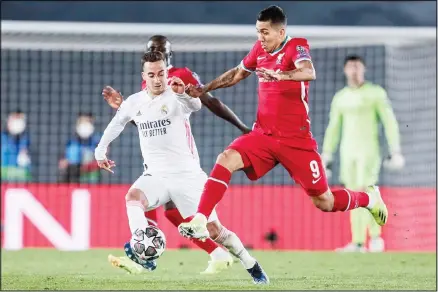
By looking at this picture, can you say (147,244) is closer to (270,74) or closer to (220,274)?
(270,74)

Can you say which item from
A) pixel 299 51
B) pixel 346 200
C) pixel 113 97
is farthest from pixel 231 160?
pixel 113 97

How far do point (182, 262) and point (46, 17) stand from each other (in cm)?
648

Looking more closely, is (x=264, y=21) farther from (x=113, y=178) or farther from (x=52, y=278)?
(x=113, y=178)

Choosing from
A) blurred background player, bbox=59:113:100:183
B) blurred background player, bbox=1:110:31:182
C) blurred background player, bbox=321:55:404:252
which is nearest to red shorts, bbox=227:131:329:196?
blurred background player, bbox=321:55:404:252

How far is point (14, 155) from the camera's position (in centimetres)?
1688

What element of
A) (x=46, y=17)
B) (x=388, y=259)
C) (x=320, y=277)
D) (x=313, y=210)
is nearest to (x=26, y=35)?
(x=46, y=17)

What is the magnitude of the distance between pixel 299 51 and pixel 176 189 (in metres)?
1.62

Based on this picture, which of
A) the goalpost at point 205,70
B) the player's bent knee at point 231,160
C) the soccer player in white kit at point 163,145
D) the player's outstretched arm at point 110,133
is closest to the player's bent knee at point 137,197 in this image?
the soccer player in white kit at point 163,145

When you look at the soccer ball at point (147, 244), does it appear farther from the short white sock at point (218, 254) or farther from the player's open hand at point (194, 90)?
the short white sock at point (218, 254)

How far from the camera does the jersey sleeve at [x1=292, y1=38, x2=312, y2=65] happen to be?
836 cm

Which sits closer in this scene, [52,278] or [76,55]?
[52,278]

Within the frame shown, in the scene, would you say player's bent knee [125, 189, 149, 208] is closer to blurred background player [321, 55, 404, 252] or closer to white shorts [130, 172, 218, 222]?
white shorts [130, 172, 218, 222]

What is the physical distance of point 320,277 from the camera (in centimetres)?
990

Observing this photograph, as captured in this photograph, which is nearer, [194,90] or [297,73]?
[297,73]
